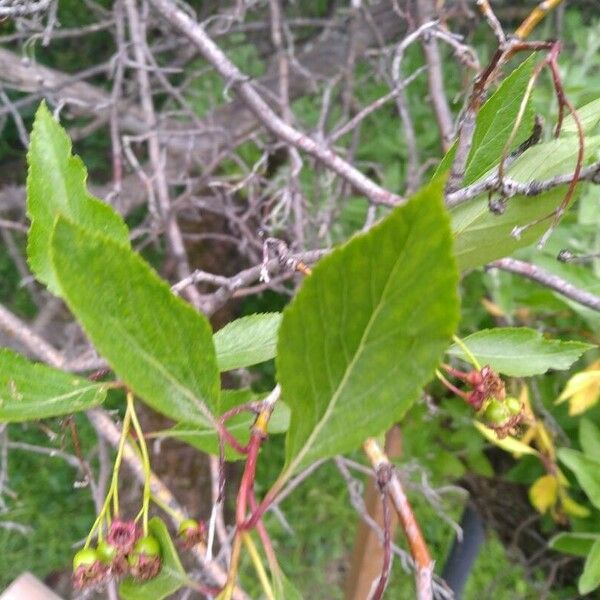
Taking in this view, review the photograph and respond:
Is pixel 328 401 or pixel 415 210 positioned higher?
pixel 415 210

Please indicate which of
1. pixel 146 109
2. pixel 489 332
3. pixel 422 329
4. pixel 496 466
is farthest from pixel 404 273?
pixel 496 466

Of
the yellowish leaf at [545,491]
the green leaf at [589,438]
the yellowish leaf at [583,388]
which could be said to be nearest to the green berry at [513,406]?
the yellowish leaf at [583,388]

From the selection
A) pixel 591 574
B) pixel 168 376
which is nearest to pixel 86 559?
pixel 168 376

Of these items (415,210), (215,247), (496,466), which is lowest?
(496,466)

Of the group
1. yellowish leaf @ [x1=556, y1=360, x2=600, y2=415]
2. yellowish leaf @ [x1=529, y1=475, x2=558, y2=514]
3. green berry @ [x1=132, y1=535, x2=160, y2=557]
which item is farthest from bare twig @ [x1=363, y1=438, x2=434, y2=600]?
yellowish leaf @ [x1=529, y1=475, x2=558, y2=514]

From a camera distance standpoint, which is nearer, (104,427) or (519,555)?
(104,427)

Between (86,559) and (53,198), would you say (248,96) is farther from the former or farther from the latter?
(86,559)

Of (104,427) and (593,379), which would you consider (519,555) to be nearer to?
(593,379)
